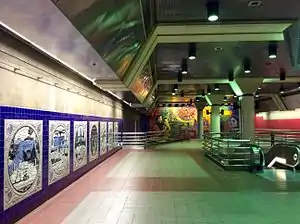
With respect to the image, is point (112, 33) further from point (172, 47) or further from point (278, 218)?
point (172, 47)

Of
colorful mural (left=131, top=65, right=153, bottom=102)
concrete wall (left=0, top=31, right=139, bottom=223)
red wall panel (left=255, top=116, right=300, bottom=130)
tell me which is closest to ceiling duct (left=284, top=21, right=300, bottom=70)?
colorful mural (left=131, top=65, right=153, bottom=102)

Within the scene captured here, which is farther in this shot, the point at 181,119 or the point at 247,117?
the point at 181,119

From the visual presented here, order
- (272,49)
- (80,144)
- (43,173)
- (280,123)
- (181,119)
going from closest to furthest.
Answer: (43,173) → (272,49) → (80,144) → (280,123) → (181,119)

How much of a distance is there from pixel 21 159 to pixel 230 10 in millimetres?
4560

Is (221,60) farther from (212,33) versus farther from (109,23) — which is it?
(109,23)

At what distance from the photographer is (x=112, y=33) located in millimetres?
4852

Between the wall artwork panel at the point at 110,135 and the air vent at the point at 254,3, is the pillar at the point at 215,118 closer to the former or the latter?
the wall artwork panel at the point at 110,135

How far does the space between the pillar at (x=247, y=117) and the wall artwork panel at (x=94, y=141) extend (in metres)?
7.40

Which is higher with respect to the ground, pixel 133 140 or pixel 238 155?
pixel 133 140

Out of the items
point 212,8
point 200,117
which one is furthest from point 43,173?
point 200,117

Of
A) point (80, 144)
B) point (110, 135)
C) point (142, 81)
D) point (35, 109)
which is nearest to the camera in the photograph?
point (35, 109)

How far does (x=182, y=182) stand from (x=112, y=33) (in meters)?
4.73

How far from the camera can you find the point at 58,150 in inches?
283

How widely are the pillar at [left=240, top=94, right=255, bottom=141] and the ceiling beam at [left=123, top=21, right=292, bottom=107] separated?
8138 mm
